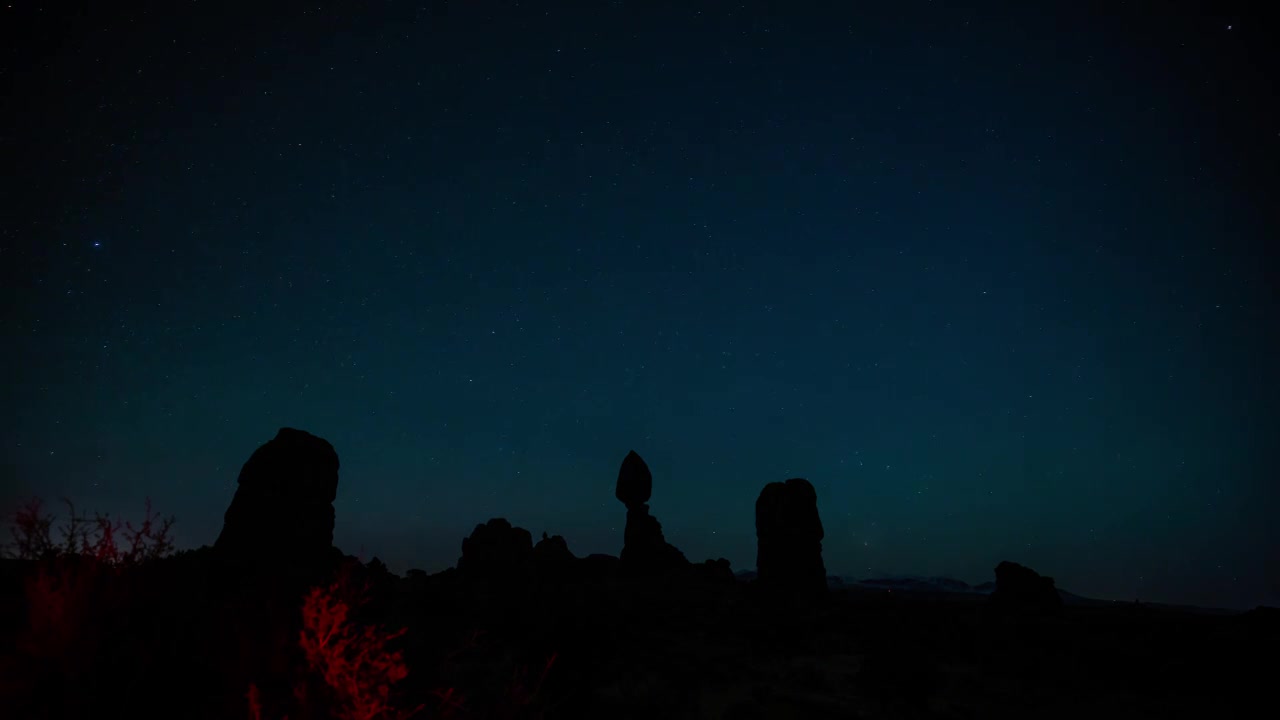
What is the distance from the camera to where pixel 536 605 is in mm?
21734

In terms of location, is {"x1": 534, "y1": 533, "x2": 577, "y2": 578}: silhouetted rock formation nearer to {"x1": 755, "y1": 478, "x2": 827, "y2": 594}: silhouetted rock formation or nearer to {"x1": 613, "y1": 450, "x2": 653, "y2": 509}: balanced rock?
{"x1": 613, "y1": 450, "x2": 653, "y2": 509}: balanced rock

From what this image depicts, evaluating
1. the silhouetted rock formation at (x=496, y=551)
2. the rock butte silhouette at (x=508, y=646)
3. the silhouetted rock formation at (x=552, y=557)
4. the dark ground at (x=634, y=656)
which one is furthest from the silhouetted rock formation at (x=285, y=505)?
the silhouetted rock formation at (x=552, y=557)

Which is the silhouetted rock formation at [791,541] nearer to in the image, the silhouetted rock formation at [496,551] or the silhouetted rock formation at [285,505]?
the silhouetted rock formation at [496,551]

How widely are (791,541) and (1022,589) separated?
13.3m

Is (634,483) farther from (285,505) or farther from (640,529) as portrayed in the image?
(285,505)

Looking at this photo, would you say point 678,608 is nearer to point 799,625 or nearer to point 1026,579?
point 799,625

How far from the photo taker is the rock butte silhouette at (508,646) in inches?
224

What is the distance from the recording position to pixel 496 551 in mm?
35562

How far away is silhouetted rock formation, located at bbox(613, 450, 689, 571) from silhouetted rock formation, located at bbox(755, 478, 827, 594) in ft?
27.5

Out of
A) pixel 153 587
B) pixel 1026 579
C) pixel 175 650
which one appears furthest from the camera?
pixel 1026 579

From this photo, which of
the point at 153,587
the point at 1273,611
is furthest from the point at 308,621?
the point at 1273,611

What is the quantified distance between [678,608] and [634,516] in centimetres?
1740

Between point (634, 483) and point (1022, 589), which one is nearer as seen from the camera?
point (1022, 589)

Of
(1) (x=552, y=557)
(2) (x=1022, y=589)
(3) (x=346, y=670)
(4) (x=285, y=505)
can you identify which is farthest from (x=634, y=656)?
(2) (x=1022, y=589)
